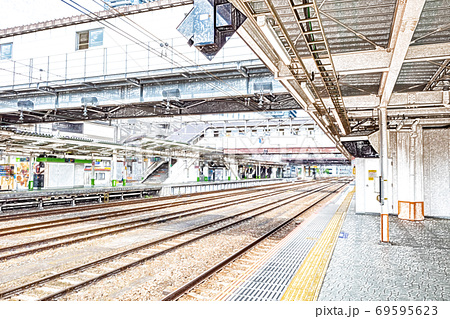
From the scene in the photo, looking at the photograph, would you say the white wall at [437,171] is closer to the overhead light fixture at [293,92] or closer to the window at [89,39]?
the overhead light fixture at [293,92]

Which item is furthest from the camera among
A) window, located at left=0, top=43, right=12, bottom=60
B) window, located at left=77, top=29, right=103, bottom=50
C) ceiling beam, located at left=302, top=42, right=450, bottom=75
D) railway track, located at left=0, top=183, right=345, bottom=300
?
window, located at left=0, top=43, right=12, bottom=60

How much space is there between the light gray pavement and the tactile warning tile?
27.4 inches

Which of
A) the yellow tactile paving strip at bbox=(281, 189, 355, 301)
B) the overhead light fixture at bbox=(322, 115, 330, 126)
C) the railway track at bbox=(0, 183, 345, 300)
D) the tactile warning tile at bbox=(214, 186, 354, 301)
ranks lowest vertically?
the railway track at bbox=(0, 183, 345, 300)

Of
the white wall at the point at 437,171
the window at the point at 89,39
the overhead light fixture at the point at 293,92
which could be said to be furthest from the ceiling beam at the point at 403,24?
the window at the point at 89,39

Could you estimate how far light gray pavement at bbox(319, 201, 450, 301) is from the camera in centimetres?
Answer: 450

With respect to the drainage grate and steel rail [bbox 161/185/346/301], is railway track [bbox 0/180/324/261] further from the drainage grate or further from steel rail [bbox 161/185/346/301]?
the drainage grate

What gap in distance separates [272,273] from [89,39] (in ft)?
38.0

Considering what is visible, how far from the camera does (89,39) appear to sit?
1296 cm

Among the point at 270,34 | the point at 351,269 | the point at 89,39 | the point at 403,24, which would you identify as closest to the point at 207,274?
the point at 351,269

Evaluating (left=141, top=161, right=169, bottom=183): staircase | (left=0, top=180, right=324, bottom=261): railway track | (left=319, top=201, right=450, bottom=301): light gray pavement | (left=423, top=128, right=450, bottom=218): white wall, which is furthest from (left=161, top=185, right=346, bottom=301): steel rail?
(left=141, top=161, right=169, bottom=183): staircase

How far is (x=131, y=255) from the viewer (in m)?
7.50

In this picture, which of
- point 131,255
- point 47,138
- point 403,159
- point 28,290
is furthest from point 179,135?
point 28,290

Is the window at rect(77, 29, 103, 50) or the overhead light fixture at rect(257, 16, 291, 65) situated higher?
the window at rect(77, 29, 103, 50)

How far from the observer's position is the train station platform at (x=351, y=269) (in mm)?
4574
